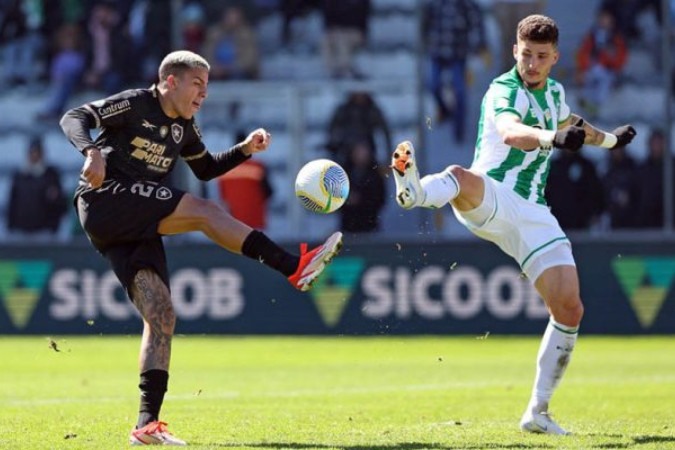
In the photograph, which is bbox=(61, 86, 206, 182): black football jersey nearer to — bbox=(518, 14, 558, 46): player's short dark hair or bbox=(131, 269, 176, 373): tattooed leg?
bbox=(131, 269, 176, 373): tattooed leg

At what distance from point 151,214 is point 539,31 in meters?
2.55

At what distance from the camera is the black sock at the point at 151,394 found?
7.73 m

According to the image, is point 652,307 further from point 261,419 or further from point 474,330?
point 261,419

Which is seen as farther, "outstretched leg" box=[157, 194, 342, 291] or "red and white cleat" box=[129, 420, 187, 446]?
"outstretched leg" box=[157, 194, 342, 291]

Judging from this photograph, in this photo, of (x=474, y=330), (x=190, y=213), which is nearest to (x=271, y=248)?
(x=190, y=213)

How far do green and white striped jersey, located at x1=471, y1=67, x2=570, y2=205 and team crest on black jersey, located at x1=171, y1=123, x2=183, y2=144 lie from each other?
186 cm

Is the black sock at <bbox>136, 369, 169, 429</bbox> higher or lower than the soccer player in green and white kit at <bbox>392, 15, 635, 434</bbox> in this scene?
lower

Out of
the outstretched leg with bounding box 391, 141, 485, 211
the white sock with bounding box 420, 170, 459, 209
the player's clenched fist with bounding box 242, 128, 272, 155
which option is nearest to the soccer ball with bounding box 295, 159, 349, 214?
the player's clenched fist with bounding box 242, 128, 272, 155

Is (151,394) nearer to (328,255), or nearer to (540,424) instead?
(328,255)

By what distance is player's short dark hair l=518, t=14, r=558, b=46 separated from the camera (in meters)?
8.39

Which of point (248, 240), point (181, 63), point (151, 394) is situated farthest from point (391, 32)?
point (151, 394)

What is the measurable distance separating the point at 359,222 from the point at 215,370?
5203 millimetres

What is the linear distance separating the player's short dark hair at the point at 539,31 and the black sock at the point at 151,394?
2.94 m

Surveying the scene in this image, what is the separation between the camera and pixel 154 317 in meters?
7.92
